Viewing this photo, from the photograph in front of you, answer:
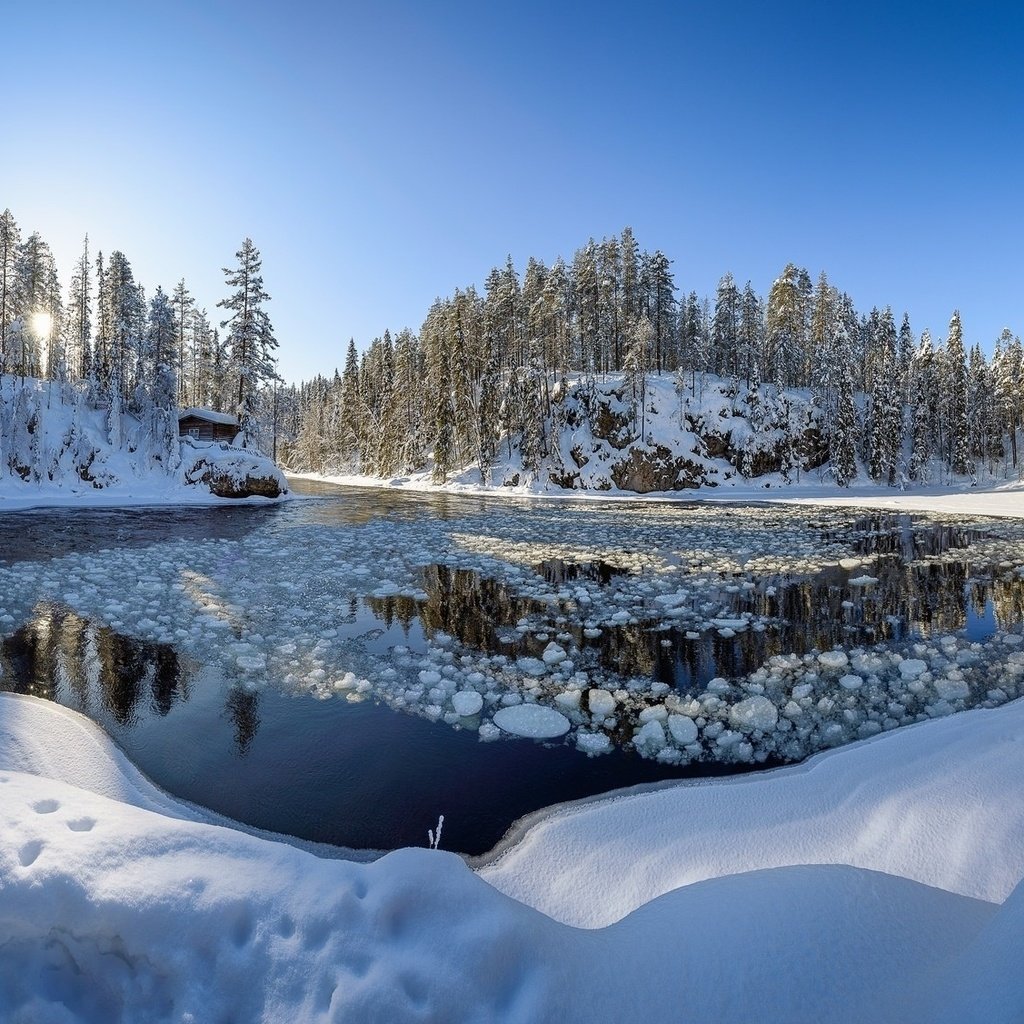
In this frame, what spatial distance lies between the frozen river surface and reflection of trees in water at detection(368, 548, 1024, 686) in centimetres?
6

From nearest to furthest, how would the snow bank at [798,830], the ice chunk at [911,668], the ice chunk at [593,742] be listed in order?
the snow bank at [798,830] → the ice chunk at [593,742] → the ice chunk at [911,668]

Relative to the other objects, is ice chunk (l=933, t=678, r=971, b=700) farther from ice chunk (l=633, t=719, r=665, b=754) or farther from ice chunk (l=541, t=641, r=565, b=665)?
ice chunk (l=541, t=641, r=565, b=665)

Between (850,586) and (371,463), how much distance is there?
6144 centimetres

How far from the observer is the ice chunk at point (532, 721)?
5074mm

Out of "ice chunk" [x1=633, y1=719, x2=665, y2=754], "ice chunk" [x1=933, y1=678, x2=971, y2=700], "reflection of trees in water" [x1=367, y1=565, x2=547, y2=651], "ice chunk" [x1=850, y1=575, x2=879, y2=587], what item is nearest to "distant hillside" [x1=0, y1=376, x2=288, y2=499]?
"reflection of trees in water" [x1=367, y1=565, x2=547, y2=651]

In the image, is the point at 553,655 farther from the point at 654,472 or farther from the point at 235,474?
the point at 654,472

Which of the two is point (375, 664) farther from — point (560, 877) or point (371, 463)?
point (371, 463)

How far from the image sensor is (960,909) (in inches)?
97.7

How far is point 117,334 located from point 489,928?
1976 inches

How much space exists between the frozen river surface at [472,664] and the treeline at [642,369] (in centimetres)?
3697

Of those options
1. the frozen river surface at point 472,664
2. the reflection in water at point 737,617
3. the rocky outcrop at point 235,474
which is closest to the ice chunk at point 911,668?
the frozen river surface at point 472,664

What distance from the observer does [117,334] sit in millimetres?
39656

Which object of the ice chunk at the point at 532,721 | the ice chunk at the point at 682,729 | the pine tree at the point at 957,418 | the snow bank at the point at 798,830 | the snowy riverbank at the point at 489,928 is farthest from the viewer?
the pine tree at the point at 957,418

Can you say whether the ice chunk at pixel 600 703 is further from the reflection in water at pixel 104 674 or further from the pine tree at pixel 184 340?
the pine tree at pixel 184 340
